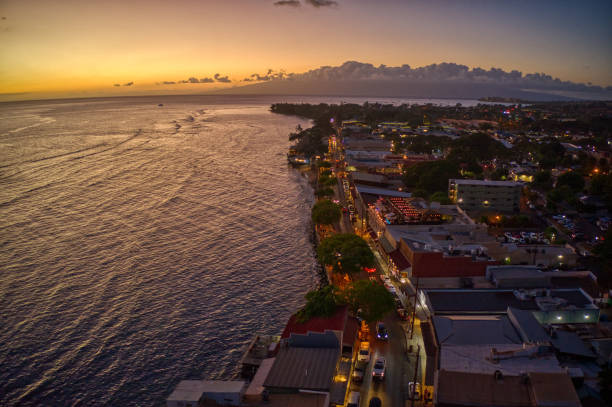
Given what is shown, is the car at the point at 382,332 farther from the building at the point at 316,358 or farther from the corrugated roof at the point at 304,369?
the corrugated roof at the point at 304,369

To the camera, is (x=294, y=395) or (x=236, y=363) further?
(x=236, y=363)

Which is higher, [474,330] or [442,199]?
[442,199]

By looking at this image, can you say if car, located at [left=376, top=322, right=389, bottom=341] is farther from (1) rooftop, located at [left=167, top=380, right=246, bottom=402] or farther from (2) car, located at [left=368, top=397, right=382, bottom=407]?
(1) rooftop, located at [left=167, top=380, right=246, bottom=402]

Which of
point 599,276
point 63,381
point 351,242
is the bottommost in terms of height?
point 63,381

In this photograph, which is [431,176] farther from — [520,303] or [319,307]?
[319,307]

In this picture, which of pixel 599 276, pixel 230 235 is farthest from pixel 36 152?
pixel 599 276

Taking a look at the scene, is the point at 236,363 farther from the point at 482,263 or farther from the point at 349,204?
the point at 349,204

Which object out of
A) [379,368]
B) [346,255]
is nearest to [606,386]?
[379,368]

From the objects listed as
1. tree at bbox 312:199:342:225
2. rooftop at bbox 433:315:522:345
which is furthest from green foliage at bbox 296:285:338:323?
tree at bbox 312:199:342:225
